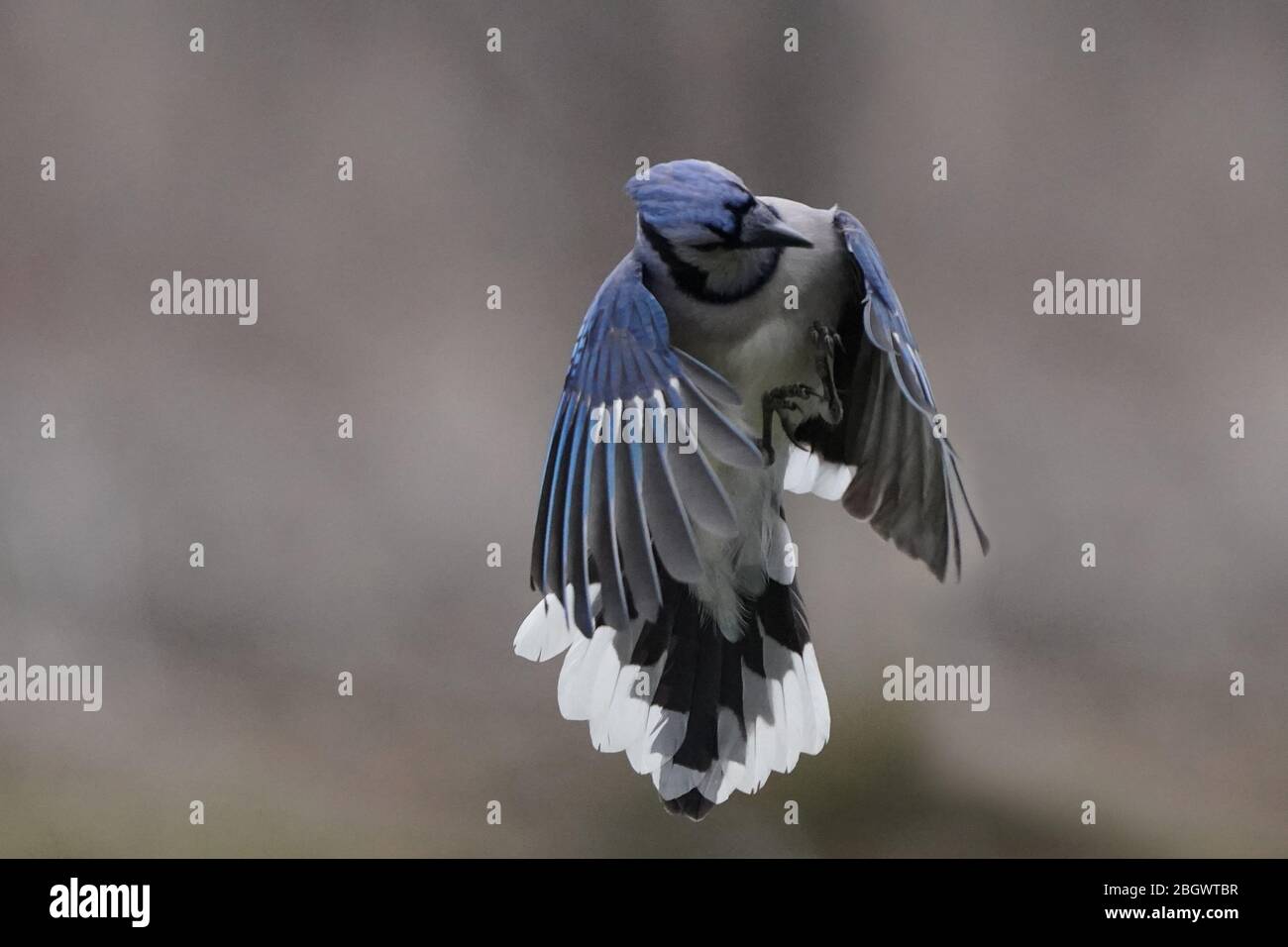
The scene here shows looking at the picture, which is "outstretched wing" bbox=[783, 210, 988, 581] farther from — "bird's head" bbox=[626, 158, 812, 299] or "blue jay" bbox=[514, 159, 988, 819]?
"bird's head" bbox=[626, 158, 812, 299]

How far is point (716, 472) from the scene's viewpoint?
5.32ft

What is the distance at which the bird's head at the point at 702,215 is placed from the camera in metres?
1.39

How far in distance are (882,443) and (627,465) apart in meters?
0.39

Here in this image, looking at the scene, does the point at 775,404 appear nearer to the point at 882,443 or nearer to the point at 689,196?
the point at 882,443

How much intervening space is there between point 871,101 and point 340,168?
4.22 feet

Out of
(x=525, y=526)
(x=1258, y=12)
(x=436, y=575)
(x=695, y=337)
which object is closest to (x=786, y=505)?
(x=695, y=337)

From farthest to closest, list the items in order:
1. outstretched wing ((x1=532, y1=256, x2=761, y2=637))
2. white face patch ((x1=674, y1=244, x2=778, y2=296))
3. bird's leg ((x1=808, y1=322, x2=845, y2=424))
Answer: bird's leg ((x1=808, y1=322, x2=845, y2=424))
white face patch ((x1=674, y1=244, x2=778, y2=296))
outstretched wing ((x1=532, y1=256, x2=761, y2=637))

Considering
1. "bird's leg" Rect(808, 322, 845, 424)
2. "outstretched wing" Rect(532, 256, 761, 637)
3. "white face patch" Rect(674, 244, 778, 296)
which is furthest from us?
"bird's leg" Rect(808, 322, 845, 424)

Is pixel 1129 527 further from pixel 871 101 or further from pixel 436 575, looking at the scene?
pixel 436 575

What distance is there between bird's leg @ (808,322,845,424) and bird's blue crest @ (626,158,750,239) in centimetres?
26

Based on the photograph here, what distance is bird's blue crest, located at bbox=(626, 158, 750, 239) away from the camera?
4.55 feet

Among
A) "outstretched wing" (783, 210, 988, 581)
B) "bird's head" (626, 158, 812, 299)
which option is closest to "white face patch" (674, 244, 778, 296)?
"bird's head" (626, 158, 812, 299)

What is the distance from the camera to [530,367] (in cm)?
302

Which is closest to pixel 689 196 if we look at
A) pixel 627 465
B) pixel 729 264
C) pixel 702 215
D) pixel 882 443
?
pixel 702 215
